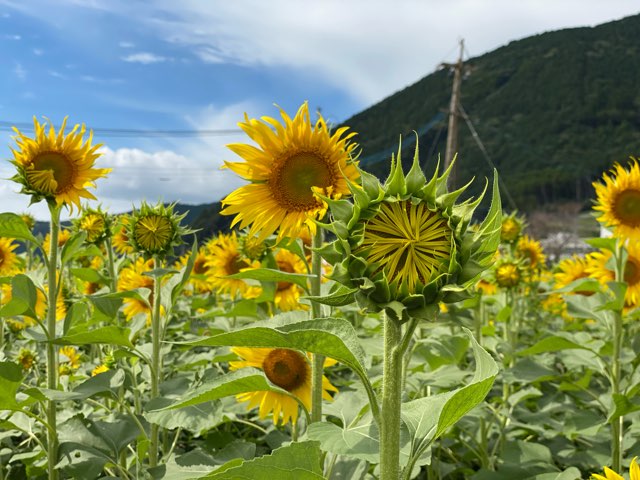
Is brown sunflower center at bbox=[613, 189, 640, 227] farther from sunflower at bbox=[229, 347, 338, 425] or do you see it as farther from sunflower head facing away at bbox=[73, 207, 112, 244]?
sunflower head facing away at bbox=[73, 207, 112, 244]

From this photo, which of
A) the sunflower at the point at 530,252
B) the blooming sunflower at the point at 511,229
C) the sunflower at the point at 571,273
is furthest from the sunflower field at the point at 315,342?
the sunflower at the point at 530,252

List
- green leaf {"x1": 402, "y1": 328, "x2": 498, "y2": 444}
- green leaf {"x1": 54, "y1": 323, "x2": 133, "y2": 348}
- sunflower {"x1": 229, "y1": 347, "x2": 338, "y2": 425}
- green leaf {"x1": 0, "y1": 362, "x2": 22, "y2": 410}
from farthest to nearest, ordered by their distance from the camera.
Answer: sunflower {"x1": 229, "y1": 347, "x2": 338, "y2": 425} < green leaf {"x1": 0, "y1": 362, "x2": 22, "y2": 410} < green leaf {"x1": 54, "y1": 323, "x2": 133, "y2": 348} < green leaf {"x1": 402, "y1": 328, "x2": 498, "y2": 444}

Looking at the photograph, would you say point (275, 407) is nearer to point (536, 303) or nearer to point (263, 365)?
point (263, 365)

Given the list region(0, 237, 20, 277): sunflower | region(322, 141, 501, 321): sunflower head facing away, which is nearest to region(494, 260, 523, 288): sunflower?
region(322, 141, 501, 321): sunflower head facing away

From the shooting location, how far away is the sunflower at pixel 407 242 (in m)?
1.06

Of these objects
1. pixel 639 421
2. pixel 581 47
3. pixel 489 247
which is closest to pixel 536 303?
pixel 639 421

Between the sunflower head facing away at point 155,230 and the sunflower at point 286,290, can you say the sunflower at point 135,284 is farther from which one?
the sunflower head facing away at point 155,230

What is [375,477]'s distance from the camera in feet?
6.77

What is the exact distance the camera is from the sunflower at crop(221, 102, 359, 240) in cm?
219

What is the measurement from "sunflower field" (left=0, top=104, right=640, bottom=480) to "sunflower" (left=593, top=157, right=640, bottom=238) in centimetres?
1

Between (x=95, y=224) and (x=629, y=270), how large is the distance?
131 inches

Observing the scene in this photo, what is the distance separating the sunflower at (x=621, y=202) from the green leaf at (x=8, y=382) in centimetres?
310

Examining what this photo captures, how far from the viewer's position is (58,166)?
2949 mm

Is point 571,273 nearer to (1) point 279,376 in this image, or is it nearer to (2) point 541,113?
(1) point 279,376
